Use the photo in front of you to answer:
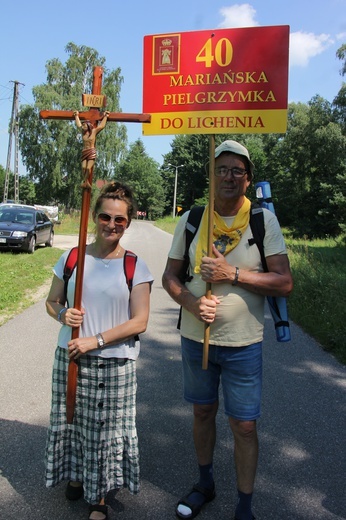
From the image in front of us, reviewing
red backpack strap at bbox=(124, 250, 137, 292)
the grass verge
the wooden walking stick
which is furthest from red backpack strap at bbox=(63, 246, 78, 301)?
the grass verge

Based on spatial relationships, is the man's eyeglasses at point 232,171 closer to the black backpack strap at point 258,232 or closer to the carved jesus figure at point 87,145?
the black backpack strap at point 258,232

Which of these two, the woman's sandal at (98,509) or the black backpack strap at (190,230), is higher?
the black backpack strap at (190,230)

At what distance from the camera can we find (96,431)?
237cm

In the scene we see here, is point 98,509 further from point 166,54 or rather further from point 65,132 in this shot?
point 65,132

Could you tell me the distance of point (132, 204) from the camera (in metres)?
2.44

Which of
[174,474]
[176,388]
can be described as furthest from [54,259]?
[174,474]

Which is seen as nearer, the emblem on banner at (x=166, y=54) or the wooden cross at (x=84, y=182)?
the wooden cross at (x=84, y=182)

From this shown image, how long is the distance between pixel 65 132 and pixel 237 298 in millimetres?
40972

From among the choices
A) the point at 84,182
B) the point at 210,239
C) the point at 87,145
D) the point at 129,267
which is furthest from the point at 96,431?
the point at 87,145

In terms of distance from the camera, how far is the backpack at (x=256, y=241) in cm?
234

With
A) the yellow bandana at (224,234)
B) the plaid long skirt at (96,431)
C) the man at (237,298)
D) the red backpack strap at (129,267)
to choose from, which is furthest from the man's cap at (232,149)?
the plaid long skirt at (96,431)

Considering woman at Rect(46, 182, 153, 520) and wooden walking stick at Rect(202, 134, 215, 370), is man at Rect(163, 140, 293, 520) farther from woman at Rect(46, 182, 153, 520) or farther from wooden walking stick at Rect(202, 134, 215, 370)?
woman at Rect(46, 182, 153, 520)

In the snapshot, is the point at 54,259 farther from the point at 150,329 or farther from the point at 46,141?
the point at 46,141

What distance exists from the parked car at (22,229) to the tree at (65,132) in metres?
24.7
